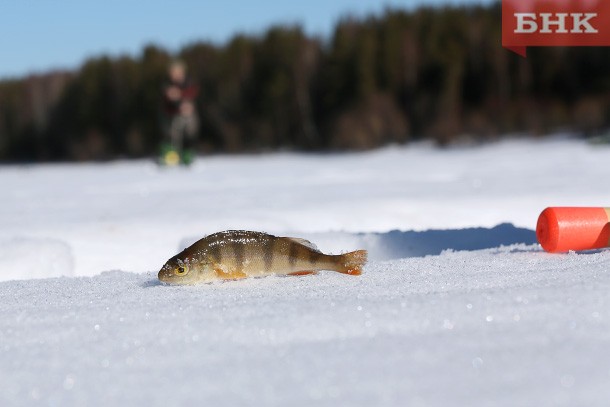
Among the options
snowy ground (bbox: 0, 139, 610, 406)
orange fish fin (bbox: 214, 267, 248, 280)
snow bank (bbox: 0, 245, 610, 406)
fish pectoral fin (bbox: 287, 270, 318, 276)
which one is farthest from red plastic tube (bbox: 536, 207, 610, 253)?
orange fish fin (bbox: 214, 267, 248, 280)

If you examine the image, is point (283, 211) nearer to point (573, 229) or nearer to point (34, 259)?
point (34, 259)

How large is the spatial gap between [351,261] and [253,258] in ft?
0.86

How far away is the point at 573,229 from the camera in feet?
7.16

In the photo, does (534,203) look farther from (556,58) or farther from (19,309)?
(556,58)

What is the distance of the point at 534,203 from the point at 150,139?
14.2 m

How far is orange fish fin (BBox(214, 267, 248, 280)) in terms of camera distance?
1.97 metres

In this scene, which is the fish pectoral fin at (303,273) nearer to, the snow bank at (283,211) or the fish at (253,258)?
the fish at (253,258)

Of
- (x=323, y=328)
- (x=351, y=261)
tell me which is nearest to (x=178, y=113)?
(x=351, y=261)

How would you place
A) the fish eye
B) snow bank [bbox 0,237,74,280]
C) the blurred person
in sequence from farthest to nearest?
the blurred person
snow bank [bbox 0,237,74,280]
the fish eye

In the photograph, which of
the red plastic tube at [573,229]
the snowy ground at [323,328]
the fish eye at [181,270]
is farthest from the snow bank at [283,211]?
the fish eye at [181,270]

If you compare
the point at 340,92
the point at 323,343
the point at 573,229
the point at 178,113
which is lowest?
the point at 323,343

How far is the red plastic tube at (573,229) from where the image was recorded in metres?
2.18

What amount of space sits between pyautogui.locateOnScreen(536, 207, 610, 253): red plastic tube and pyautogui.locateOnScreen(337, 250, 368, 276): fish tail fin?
61 cm

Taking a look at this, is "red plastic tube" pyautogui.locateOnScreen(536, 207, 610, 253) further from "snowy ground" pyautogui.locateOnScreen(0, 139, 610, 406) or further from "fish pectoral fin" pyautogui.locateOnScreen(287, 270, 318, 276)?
"fish pectoral fin" pyautogui.locateOnScreen(287, 270, 318, 276)
